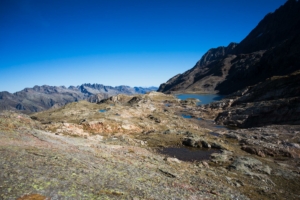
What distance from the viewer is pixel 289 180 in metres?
28.9

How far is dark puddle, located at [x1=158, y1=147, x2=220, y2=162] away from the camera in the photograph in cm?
3875

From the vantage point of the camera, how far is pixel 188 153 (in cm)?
4200

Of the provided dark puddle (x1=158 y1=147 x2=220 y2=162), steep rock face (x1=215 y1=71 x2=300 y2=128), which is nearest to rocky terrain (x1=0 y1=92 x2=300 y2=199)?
dark puddle (x1=158 y1=147 x2=220 y2=162)

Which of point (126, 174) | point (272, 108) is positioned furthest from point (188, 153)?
point (272, 108)

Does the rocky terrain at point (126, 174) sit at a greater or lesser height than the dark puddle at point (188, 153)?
greater

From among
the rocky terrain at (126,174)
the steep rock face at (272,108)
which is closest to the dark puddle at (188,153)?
the rocky terrain at (126,174)

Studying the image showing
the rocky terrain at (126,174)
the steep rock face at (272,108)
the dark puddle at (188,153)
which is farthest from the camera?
the steep rock face at (272,108)

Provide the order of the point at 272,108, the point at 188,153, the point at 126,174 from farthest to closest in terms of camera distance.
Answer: the point at 272,108
the point at 188,153
the point at 126,174

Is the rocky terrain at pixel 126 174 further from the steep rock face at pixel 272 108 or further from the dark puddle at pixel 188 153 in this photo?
the steep rock face at pixel 272 108

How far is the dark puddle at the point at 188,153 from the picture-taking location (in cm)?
3875

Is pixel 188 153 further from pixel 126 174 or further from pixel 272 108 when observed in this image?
pixel 272 108

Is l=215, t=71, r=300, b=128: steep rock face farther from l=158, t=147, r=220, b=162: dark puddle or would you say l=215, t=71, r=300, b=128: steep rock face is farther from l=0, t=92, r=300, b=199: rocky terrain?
l=158, t=147, r=220, b=162: dark puddle

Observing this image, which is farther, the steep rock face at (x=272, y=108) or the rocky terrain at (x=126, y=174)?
the steep rock face at (x=272, y=108)

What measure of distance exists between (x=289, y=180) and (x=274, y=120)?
154ft
